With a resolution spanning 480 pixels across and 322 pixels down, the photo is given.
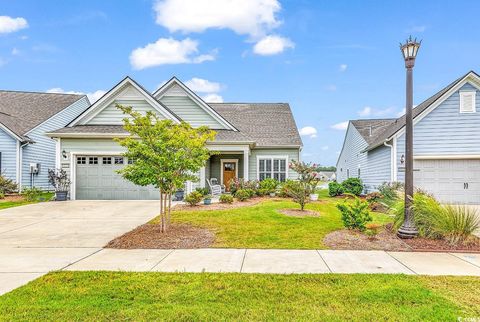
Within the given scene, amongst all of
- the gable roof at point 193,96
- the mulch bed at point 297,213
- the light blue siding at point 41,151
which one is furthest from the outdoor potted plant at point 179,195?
the light blue siding at point 41,151

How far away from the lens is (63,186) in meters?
16.0

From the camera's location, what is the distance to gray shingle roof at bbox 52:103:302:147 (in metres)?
17.0

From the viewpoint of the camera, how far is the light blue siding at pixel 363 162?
669 inches

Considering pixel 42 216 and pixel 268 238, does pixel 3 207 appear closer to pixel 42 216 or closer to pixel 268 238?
pixel 42 216

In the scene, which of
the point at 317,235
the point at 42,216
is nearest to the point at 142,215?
the point at 42,216

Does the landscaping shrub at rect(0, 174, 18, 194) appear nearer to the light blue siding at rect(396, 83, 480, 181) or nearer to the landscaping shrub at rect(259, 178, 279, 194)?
the landscaping shrub at rect(259, 178, 279, 194)

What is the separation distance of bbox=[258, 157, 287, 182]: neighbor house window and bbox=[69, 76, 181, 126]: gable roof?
6.14m

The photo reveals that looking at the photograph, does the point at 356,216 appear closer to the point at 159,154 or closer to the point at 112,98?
the point at 159,154

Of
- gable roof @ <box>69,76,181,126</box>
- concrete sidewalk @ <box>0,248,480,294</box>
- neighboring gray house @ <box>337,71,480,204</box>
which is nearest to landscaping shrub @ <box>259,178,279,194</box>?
gable roof @ <box>69,76,181,126</box>

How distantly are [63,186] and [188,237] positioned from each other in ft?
37.4

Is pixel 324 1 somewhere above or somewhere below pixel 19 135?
above

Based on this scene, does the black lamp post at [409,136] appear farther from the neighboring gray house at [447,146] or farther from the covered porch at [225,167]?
the covered porch at [225,167]

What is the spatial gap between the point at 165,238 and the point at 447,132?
14.7m

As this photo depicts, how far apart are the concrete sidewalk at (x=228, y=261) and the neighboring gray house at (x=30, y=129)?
48.7 ft
